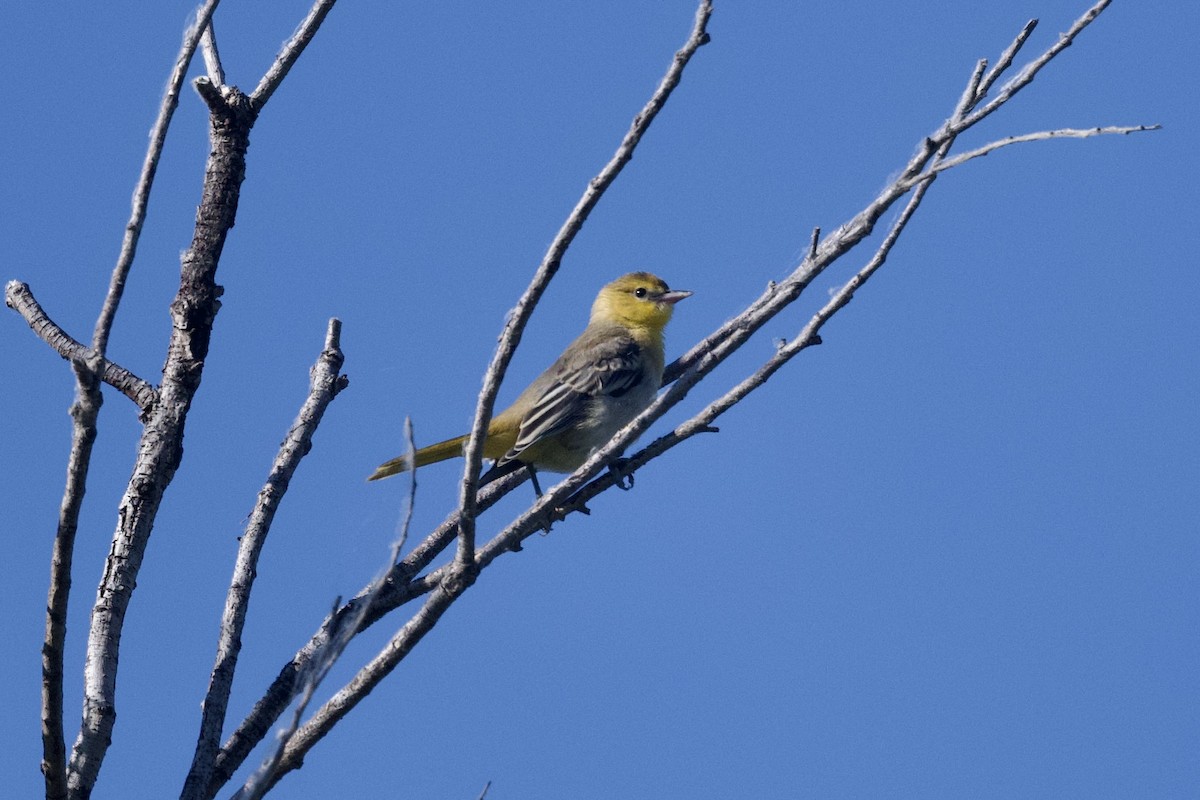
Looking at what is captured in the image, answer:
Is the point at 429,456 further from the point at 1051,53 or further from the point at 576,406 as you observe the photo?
the point at 1051,53

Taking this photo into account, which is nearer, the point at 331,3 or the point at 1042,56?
the point at 1042,56

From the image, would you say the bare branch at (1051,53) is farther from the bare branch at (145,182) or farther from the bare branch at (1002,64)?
the bare branch at (145,182)

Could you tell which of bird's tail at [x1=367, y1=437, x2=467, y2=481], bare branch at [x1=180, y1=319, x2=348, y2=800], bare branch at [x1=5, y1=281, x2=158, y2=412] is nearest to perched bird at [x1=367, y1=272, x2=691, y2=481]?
bird's tail at [x1=367, y1=437, x2=467, y2=481]

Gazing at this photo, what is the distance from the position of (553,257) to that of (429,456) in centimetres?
423

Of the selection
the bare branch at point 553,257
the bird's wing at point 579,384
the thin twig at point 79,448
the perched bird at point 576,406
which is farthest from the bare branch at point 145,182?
the bird's wing at point 579,384

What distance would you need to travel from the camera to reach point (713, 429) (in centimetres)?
389

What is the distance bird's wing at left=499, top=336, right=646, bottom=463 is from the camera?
Result: 24.6ft

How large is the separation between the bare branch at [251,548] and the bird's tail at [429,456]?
215 cm

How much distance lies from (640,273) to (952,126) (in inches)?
239

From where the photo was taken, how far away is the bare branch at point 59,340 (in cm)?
429

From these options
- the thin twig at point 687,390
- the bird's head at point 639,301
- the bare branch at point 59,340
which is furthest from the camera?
the bird's head at point 639,301

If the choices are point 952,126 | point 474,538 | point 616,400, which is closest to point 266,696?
point 474,538

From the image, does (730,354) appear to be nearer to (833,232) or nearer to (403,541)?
(833,232)

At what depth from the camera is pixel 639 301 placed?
30.9 feet
